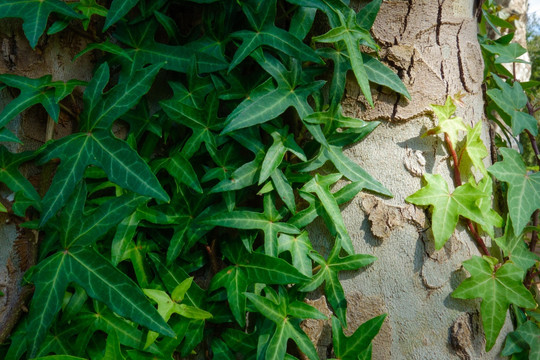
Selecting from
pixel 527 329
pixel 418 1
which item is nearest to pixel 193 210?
A: pixel 418 1

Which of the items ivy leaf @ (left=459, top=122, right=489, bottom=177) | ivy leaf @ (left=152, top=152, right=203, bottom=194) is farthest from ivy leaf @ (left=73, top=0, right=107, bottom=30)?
ivy leaf @ (left=459, top=122, right=489, bottom=177)

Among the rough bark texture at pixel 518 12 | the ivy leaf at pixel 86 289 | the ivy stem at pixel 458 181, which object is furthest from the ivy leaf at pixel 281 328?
the rough bark texture at pixel 518 12

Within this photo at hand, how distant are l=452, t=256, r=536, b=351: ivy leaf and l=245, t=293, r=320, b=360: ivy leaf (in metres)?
0.43

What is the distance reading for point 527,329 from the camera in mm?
Result: 1178

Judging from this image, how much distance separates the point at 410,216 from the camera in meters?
1.13

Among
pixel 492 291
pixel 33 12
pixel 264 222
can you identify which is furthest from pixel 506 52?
pixel 33 12

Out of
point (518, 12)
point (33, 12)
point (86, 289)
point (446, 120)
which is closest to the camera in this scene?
point (86, 289)

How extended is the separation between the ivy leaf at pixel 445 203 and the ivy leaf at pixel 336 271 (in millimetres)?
196

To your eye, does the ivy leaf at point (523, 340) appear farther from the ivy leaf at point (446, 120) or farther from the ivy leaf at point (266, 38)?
the ivy leaf at point (266, 38)

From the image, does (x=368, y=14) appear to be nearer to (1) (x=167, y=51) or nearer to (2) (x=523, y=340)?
(1) (x=167, y=51)

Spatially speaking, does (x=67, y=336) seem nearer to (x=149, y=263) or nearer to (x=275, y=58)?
(x=149, y=263)

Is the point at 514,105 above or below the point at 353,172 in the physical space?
above

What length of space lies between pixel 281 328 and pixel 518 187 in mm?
816

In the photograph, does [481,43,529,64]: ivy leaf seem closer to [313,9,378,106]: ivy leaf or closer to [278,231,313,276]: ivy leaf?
[313,9,378,106]: ivy leaf
